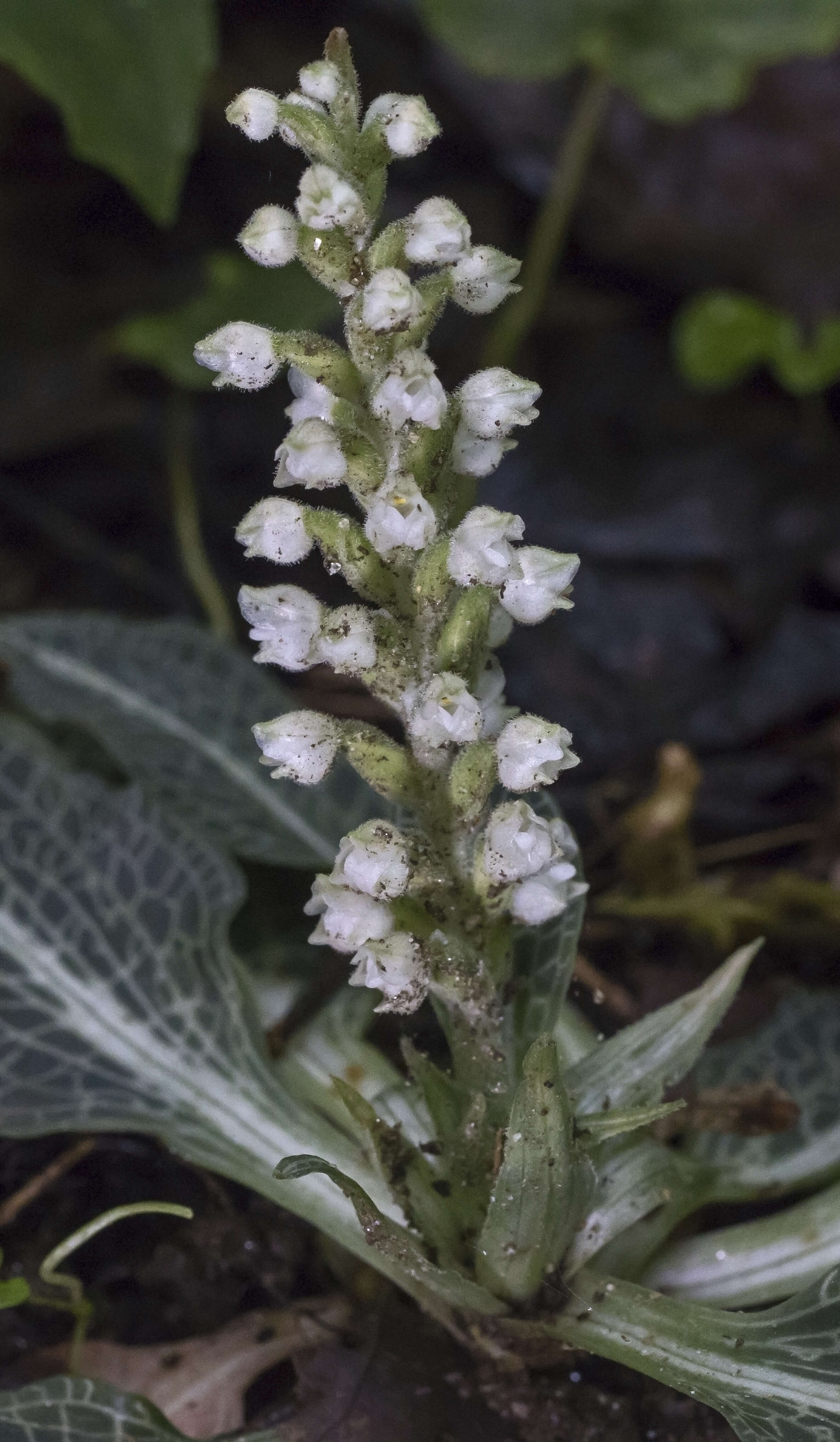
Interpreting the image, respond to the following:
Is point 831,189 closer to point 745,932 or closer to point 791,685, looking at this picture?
point 791,685

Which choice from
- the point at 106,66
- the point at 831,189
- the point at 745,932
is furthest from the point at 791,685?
the point at 106,66

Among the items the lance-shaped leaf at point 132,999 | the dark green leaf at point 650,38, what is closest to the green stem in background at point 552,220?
the dark green leaf at point 650,38

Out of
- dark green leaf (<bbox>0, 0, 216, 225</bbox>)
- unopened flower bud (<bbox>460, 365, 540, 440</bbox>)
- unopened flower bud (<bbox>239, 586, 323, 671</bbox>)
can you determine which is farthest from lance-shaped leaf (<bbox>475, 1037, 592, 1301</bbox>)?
dark green leaf (<bbox>0, 0, 216, 225</bbox>)

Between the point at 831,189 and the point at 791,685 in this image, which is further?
the point at 831,189

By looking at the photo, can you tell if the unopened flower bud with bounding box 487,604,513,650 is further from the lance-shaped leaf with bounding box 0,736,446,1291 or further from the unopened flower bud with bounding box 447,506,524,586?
the lance-shaped leaf with bounding box 0,736,446,1291

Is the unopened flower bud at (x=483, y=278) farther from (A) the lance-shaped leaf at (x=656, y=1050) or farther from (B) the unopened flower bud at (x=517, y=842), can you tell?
(A) the lance-shaped leaf at (x=656, y=1050)
